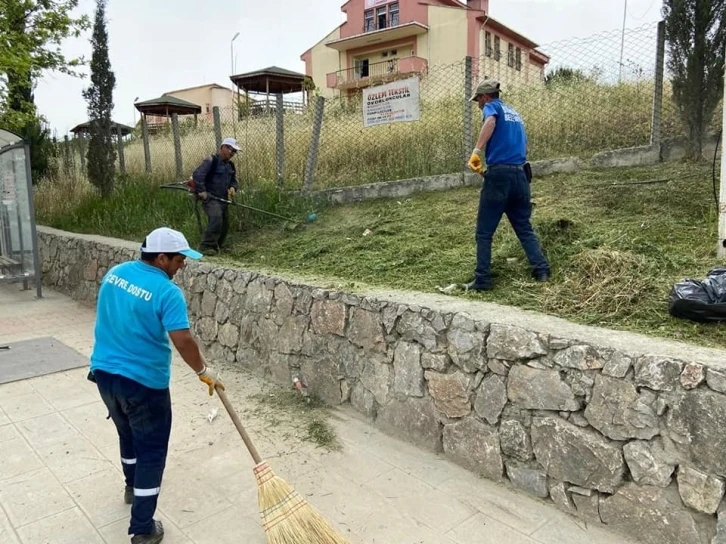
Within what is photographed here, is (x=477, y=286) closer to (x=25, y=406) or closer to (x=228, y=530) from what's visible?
(x=228, y=530)

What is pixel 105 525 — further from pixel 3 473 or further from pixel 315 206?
pixel 315 206

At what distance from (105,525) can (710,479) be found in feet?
9.62

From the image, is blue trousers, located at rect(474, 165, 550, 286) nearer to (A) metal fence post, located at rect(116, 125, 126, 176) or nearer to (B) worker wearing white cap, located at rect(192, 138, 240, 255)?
(B) worker wearing white cap, located at rect(192, 138, 240, 255)

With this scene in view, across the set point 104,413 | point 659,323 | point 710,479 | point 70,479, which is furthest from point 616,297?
point 104,413

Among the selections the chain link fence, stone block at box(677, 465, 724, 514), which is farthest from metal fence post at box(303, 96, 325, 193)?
stone block at box(677, 465, 724, 514)

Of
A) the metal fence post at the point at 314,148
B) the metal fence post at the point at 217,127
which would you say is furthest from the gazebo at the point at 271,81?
the metal fence post at the point at 314,148

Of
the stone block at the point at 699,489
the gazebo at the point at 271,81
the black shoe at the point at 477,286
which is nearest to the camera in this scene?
the stone block at the point at 699,489

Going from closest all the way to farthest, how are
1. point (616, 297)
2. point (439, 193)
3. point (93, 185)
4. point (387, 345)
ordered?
point (616, 297) < point (387, 345) < point (439, 193) < point (93, 185)

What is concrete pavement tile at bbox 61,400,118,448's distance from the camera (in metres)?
4.06

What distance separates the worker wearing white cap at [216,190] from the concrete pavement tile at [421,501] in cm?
448

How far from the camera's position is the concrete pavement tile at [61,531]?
115 inches

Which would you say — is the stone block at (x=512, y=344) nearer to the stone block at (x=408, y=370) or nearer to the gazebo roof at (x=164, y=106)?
the stone block at (x=408, y=370)

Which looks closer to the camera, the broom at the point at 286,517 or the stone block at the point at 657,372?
the stone block at the point at 657,372

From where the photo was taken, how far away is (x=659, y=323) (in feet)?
10.4
